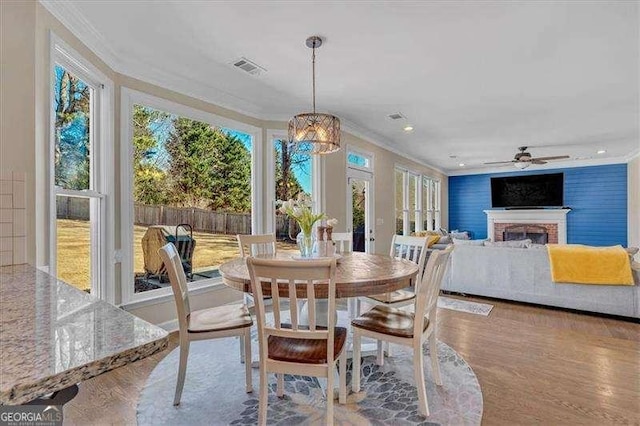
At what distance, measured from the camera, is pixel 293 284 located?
1.66 meters

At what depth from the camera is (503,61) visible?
297 cm

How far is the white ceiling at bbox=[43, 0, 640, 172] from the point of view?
224 centimetres

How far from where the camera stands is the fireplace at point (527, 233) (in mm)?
8750

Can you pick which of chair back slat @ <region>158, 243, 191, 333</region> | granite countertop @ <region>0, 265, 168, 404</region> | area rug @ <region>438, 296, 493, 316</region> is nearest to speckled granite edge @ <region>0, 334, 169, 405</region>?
granite countertop @ <region>0, 265, 168, 404</region>

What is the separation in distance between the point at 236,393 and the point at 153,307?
150cm

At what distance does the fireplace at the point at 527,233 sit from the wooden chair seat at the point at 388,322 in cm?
824

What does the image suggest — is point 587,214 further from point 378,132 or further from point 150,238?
point 150,238

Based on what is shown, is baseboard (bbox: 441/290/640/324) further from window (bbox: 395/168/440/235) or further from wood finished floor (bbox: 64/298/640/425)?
window (bbox: 395/168/440/235)

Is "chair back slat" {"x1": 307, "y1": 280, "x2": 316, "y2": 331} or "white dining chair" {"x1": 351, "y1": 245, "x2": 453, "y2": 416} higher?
"chair back slat" {"x1": 307, "y1": 280, "x2": 316, "y2": 331}

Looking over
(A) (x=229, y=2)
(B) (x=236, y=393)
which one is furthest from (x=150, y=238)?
(A) (x=229, y=2)

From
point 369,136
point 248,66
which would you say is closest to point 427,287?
point 248,66

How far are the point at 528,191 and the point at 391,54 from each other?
7815mm

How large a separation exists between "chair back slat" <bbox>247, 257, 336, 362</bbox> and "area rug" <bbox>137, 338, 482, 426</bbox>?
1.83 ft

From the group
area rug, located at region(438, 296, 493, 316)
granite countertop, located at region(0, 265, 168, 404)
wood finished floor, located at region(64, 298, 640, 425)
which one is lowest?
wood finished floor, located at region(64, 298, 640, 425)
